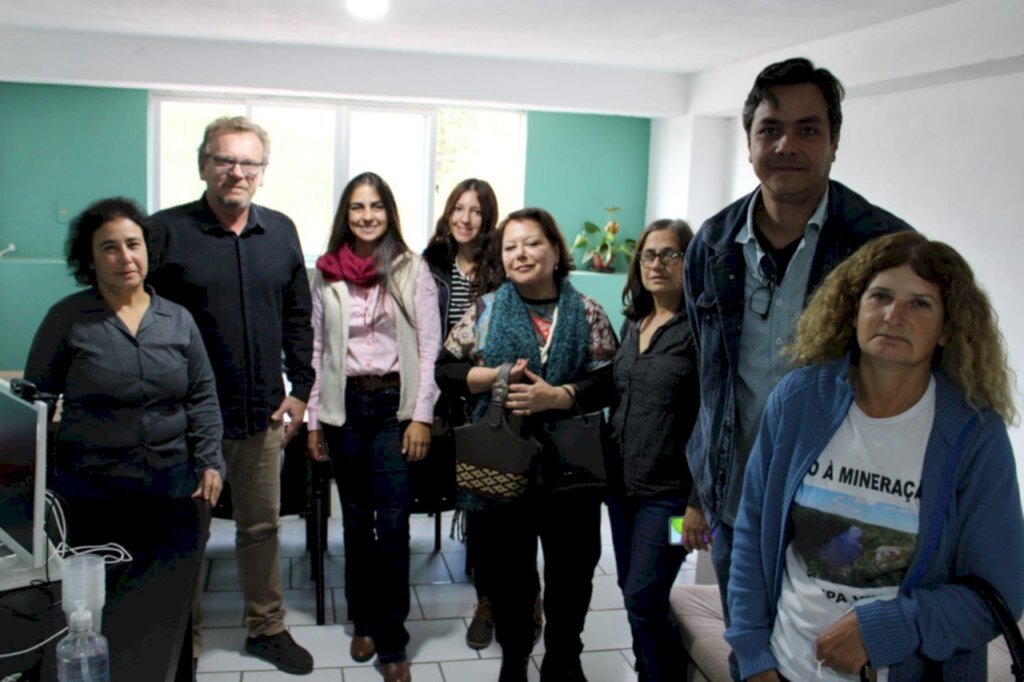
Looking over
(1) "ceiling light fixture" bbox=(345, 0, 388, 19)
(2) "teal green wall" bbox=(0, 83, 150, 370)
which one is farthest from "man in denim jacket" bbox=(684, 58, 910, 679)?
(2) "teal green wall" bbox=(0, 83, 150, 370)

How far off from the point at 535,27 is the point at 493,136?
243cm

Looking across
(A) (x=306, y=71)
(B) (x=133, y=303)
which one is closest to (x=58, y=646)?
(B) (x=133, y=303)

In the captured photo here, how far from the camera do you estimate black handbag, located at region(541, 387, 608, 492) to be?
2496mm

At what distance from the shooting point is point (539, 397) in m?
2.52

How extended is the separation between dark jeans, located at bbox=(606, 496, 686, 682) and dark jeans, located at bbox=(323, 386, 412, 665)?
0.75 metres

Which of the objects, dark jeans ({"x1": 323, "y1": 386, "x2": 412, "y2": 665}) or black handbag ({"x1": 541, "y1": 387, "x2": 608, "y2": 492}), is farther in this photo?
dark jeans ({"x1": 323, "y1": 386, "x2": 412, "y2": 665})

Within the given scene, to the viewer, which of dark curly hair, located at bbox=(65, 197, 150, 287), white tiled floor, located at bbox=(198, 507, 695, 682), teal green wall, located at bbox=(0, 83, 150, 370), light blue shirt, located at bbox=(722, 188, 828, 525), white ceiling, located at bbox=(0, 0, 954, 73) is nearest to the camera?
light blue shirt, located at bbox=(722, 188, 828, 525)

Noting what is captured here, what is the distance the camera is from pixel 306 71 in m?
6.01

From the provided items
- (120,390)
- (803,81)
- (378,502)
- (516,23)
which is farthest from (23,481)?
(516,23)

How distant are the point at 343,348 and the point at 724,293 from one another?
142 cm

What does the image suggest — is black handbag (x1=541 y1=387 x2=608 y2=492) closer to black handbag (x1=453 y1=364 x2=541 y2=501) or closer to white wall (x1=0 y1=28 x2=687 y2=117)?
black handbag (x1=453 y1=364 x2=541 y2=501)

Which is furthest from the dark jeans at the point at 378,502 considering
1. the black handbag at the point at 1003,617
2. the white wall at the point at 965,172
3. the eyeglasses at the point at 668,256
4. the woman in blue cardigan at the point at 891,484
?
the white wall at the point at 965,172

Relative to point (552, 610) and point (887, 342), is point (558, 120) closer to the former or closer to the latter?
point (552, 610)

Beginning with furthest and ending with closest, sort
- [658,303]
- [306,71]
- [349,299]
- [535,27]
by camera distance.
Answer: [306,71] → [535,27] → [349,299] → [658,303]
